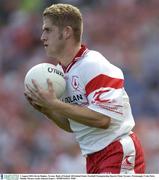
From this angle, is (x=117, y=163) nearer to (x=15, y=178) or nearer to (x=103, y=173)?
(x=103, y=173)

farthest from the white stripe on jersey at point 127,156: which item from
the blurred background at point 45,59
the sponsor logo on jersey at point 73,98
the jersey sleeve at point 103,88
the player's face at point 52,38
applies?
the blurred background at point 45,59

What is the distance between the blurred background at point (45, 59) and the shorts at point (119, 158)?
13.0ft

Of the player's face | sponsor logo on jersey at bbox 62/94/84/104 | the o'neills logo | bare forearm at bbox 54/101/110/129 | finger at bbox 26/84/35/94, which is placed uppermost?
the player's face

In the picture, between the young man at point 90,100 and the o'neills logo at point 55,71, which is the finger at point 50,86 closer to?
the young man at point 90,100

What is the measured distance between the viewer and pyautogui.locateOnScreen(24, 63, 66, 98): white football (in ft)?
19.0

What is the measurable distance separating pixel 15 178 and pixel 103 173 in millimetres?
629

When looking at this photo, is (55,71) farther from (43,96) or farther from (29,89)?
(43,96)

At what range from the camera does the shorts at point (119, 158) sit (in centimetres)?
578

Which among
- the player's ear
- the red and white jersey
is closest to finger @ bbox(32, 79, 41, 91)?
the red and white jersey

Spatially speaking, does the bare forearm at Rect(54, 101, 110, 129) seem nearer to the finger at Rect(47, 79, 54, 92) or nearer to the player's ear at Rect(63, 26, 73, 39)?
the finger at Rect(47, 79, 54, 92)

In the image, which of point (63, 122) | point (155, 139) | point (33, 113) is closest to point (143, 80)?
point (155, 139)

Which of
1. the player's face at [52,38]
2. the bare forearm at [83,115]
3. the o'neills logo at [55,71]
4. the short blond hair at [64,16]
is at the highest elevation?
the short blond hair at [64,16]

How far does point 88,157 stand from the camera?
5.93m

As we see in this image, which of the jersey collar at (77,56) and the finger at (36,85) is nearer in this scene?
the finger at (36,85)
